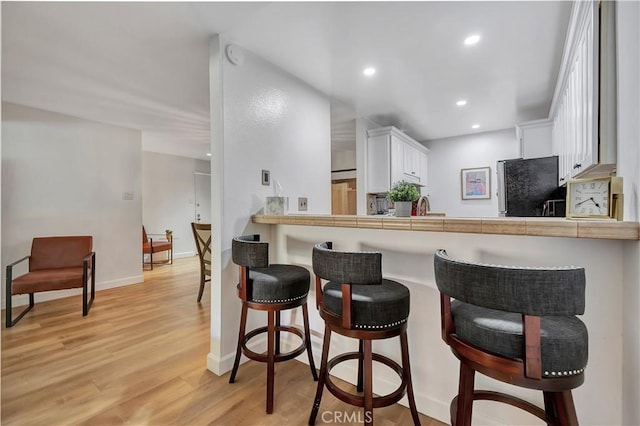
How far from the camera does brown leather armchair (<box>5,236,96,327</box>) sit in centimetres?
265

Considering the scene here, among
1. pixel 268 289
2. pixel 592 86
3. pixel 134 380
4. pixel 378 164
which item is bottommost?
pixel 134 380

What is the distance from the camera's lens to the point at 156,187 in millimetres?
5996

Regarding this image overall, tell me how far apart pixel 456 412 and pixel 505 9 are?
7.41ft

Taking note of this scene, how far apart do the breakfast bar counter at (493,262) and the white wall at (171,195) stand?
5.13 m

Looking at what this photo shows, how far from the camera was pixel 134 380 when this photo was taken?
183 centimetres

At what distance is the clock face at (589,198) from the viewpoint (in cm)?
108

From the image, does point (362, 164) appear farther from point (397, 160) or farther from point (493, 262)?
point (493, 262)

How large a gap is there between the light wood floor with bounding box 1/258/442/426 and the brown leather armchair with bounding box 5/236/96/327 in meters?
0.34

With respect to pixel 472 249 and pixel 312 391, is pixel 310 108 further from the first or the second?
pixel 312 391

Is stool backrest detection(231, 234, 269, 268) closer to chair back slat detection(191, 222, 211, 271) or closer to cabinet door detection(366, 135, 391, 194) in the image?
chair back slat detection(191, 222, 211, 271)

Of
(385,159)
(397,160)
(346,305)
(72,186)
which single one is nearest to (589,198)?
(346,305)

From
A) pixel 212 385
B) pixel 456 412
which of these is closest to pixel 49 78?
pixel 212 385

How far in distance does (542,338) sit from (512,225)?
1.48ft

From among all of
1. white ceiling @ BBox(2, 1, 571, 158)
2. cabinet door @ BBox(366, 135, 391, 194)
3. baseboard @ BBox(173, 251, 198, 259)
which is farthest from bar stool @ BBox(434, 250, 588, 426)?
baseboard @ BBox(173, 251, 198, 259)
